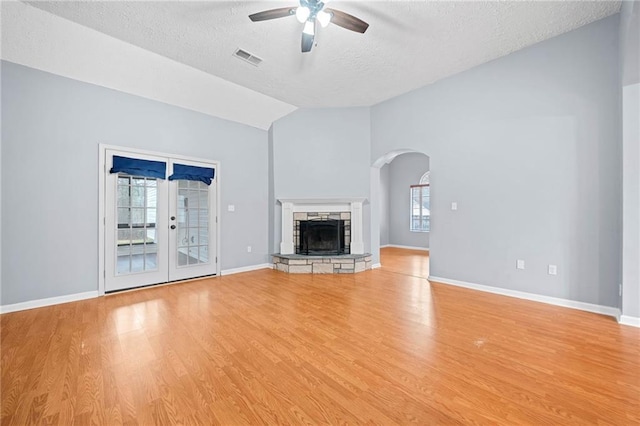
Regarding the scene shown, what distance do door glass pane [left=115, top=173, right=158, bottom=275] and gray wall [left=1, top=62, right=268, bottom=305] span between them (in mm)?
312

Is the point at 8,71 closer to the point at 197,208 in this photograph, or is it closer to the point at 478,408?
the point at 197,208

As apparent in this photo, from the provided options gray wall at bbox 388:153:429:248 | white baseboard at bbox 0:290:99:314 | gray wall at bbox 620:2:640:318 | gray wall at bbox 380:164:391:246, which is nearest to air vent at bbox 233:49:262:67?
white baseboard at bbox 0:290:99:314

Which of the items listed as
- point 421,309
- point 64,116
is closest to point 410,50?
point 421,309

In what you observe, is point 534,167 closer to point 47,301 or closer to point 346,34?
point 346,34

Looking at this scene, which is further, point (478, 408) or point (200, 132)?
point (200, 132)

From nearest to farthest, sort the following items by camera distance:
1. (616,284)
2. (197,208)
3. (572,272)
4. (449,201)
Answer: (616,284) < (572,272) < (449,201) < (197,208)

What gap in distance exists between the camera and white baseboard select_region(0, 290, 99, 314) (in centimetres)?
326

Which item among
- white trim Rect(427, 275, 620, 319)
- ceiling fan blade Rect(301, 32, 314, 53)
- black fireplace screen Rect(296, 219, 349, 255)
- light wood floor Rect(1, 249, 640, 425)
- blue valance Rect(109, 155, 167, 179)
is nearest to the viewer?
light wood floor Rect(1, 249, 640, 425)

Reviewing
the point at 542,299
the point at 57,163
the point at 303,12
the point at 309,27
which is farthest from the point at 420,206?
the point at 57,163

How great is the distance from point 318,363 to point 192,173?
3953mm

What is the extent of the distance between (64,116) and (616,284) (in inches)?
283

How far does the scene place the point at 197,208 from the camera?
16.3 feet

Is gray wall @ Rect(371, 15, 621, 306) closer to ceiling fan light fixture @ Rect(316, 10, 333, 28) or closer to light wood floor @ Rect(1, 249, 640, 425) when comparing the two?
light wood floor @ Rect(1, 249, 640, 425)

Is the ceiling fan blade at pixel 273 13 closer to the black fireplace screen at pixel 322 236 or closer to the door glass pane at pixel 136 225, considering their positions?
the door glass pane at pixel 136 225
